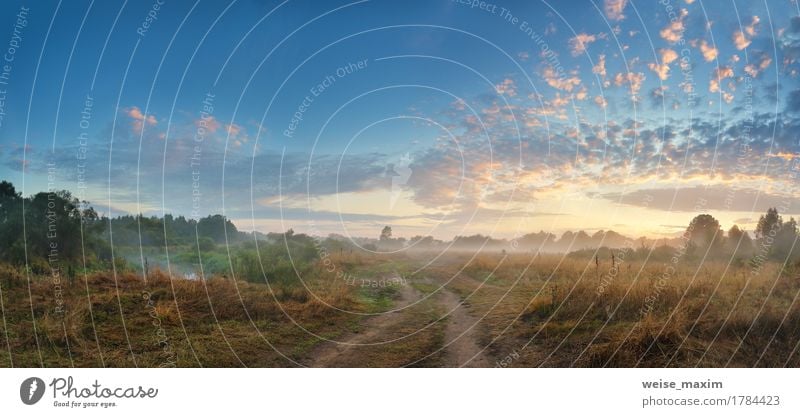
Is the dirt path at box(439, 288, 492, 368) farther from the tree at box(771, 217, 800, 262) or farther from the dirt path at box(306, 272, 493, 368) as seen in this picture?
the tree at box(771, 217, 800, 262)

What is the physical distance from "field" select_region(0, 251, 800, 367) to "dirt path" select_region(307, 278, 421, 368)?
0.14ft

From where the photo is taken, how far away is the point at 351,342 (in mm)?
11508

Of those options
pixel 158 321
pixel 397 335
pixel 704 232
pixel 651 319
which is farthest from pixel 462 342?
pixel 704 232

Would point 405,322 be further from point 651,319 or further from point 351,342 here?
point 651,319

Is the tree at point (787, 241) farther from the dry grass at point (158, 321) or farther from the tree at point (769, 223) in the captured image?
the dry grass at point (158, 321)

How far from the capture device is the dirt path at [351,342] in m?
10.6

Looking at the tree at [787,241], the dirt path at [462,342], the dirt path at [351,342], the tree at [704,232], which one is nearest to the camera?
the dirt path at [462,342]

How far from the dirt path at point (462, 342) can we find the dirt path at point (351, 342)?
1.50 metres

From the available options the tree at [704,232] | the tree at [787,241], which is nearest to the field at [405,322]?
the tree at [787,241]

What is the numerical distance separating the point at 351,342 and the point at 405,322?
1.78 m

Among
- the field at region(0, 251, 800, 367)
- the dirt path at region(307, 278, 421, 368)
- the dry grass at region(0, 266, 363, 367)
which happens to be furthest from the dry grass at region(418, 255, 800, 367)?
the dry grass at region(0, 266, 363, 367)

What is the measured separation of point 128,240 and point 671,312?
16859 millimetres

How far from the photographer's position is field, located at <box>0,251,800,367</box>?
1024 cm
